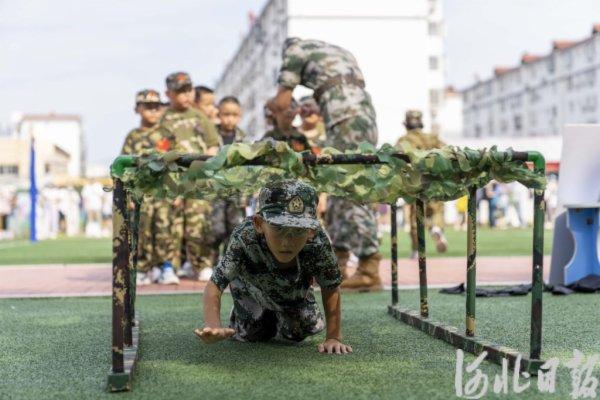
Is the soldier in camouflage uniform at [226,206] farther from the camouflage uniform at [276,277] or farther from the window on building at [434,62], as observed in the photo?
the window on building at [434,62]

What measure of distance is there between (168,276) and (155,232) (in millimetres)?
437

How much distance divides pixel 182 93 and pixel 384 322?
3.88 metres

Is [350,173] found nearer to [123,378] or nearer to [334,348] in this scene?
[334,348]

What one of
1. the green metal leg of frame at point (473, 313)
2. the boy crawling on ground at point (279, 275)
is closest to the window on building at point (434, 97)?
the green metal leg of frame at point (473, 313)

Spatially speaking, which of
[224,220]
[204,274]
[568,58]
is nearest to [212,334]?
[204,274]

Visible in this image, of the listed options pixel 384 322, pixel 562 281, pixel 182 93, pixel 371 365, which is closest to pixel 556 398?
pixel 371 365

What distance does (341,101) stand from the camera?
721cm

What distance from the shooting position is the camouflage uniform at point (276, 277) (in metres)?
3.86

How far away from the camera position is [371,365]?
157 inches

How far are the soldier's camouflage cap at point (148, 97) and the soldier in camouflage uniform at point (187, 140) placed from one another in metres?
0.30

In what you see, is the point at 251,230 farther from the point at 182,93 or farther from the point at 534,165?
the point at 182,93

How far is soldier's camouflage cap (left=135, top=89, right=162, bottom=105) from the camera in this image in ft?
29.3

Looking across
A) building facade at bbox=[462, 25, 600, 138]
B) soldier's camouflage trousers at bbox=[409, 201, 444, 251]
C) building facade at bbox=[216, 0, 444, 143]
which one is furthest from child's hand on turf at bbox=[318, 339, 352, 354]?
building facade at bbox=[462, 25, 600, 138]

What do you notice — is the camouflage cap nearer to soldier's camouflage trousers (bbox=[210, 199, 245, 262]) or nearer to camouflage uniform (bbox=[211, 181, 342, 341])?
soldier's camouflage trousers (bbox=[210, 199, 245, 262])
